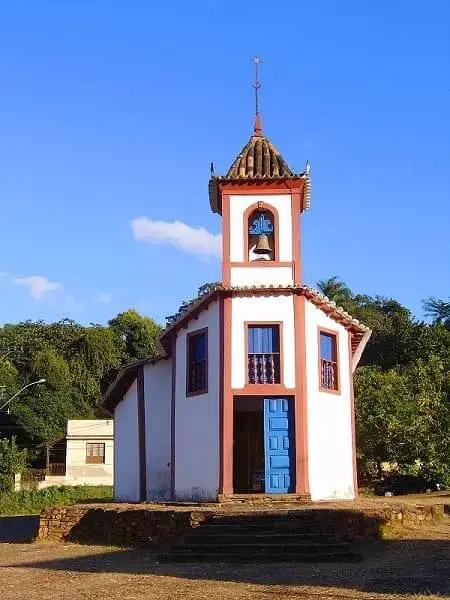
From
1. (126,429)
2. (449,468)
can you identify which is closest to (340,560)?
(126,429)

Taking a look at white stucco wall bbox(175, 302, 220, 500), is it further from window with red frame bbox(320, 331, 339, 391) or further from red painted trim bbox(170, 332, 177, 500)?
window with red frame bbox(320, 331, 339, 391)

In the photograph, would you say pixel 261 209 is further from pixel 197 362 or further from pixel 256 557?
pixel 256 557

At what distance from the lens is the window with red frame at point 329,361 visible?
2061cm

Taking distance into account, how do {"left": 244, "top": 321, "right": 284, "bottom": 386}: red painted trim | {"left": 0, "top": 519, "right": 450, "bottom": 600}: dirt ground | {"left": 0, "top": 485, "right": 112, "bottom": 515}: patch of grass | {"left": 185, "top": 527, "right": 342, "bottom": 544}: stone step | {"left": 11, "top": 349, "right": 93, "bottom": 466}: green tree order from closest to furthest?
{"left": 0, "top": 519, "right": 450, "bottom": 600}: dirt ground → {"left": 185, "top": 527, "right": 342, "bottom": 544}: stone step → {"left": 244, "top": 321, "right": 284, "bottom": 386}: red painted trim → {"left": 0, "top": 485, "right": 112, "bottom": 515}: patch of grass → {"left": 11, "top": 349, "right": 93, "bottom": 466}: green tree

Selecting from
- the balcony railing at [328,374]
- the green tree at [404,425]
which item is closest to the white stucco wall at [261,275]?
→ the balcony railing at [328,374]

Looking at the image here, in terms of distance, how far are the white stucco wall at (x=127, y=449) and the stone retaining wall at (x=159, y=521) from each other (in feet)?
18.1

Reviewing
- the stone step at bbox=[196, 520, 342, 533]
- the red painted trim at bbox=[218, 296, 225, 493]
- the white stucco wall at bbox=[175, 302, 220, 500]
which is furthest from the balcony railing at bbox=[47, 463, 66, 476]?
the stone step at bbox=[196, 520, 342, 533]

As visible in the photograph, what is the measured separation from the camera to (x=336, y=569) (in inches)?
488

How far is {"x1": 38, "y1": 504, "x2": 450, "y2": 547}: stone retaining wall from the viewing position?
15391 mm

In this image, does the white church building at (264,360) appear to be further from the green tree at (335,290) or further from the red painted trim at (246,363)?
the green tree at (335,290)

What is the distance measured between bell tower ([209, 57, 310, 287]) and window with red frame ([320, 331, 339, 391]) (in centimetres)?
201

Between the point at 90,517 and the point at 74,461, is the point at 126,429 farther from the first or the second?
the point at 74,461

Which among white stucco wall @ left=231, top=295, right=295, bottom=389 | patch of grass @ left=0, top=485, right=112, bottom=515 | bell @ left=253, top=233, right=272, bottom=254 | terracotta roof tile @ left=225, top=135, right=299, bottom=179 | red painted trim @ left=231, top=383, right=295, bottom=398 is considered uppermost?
terracotta roof tile @ left=225, top=135, right=299, bottom=179

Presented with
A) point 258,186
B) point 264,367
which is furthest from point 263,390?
point 258,186
